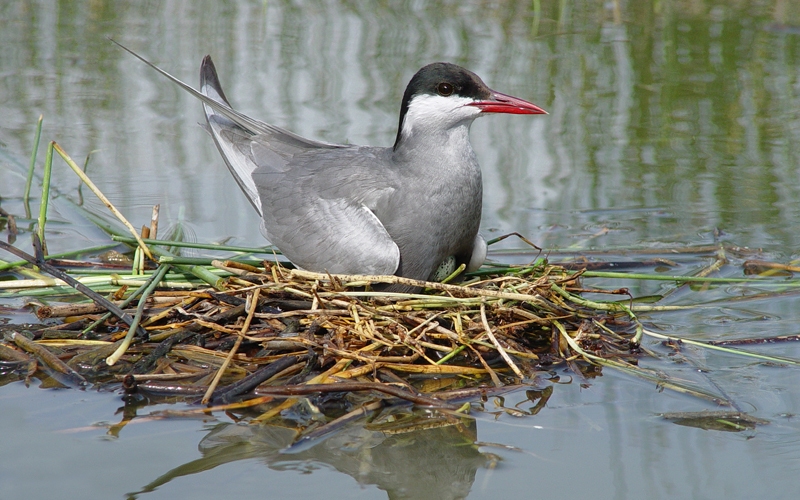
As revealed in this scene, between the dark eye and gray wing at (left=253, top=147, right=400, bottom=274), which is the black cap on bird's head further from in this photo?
gray wing at (left=253, top=147, right=400, bottom=274)

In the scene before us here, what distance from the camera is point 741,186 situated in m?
6.30

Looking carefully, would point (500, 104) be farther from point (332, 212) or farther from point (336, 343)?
point (336, 343)

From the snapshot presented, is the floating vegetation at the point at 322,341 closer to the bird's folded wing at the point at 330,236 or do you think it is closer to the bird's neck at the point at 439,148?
the bird's folded wing at the point at 330,236

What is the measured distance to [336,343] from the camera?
4.09 metres

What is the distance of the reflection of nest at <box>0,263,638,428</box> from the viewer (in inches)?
151

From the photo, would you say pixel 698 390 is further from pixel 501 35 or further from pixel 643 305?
pixel 501 35

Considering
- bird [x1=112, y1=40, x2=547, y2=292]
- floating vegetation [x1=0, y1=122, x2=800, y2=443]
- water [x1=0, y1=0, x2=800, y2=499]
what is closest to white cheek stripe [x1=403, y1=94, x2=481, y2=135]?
bird [x1=112, y1=40, x2=547, y2=292]

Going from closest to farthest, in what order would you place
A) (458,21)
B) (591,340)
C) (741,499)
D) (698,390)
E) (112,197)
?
1. (741,499)
2. (698,390)
3. (591,340)
4. (112,197)
5. (458,21)

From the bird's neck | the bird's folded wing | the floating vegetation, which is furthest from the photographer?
the bird's neck

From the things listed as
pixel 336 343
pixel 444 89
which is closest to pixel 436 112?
pixel 444 89

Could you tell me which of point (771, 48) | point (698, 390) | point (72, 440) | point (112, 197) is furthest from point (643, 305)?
point (771, 48)

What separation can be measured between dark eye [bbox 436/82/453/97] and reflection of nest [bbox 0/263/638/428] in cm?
98

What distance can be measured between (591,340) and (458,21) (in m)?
6.50

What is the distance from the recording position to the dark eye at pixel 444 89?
449cm
